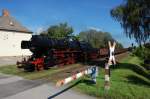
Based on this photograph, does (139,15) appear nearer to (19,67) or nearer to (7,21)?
(19,67)

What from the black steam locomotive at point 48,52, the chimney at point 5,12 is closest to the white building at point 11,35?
the chimney at point 5,12

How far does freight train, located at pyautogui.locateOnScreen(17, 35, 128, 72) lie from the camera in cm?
2356

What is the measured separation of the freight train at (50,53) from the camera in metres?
23.6

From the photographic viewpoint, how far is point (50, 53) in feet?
84.1

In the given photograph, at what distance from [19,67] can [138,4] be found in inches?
477

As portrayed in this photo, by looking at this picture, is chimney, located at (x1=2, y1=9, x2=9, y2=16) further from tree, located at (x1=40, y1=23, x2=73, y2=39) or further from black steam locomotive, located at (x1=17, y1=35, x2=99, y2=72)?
black steam locomotive, located at (x1=17, y1=35, x2=99, y2=72)

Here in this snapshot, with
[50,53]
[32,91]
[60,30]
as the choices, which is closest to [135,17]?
[50,53]

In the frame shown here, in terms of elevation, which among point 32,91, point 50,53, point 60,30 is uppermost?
point 60,30

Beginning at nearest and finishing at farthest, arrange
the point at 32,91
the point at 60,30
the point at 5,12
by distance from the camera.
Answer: the point at 32,91
the point at 5,12
the point at 60,30

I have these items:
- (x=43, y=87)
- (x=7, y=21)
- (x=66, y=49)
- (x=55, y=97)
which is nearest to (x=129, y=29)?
(x=66, y=49)

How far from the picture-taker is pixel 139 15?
90.7ft

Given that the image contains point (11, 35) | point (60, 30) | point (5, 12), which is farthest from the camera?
point (60, 30)

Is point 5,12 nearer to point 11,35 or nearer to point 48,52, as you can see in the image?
point 11,35

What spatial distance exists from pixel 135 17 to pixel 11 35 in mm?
28000
